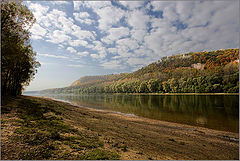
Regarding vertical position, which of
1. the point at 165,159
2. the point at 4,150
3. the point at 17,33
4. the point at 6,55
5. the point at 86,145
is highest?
the point at 17,33

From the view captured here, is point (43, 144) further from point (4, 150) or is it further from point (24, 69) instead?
point (24, 69)

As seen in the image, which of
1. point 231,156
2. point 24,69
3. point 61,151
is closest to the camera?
point 61,151

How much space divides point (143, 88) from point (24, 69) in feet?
406

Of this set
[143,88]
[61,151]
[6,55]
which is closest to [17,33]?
[6,55]

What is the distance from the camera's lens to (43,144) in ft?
20.7

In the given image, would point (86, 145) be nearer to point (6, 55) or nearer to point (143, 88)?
point (6, 55)

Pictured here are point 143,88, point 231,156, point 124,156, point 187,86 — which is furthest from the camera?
point 143,88

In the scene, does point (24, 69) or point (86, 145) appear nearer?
point (86, 145)

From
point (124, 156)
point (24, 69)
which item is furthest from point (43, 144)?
point (24, 69)

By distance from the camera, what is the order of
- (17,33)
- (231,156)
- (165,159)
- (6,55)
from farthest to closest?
(17,33)
(6,55)
(231,156)
(165,159)

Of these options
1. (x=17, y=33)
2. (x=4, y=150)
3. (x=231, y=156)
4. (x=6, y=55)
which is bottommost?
(x=231, y=156)

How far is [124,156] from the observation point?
21.4 ft

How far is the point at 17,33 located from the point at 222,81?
4992 inches

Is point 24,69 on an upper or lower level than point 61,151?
upper
